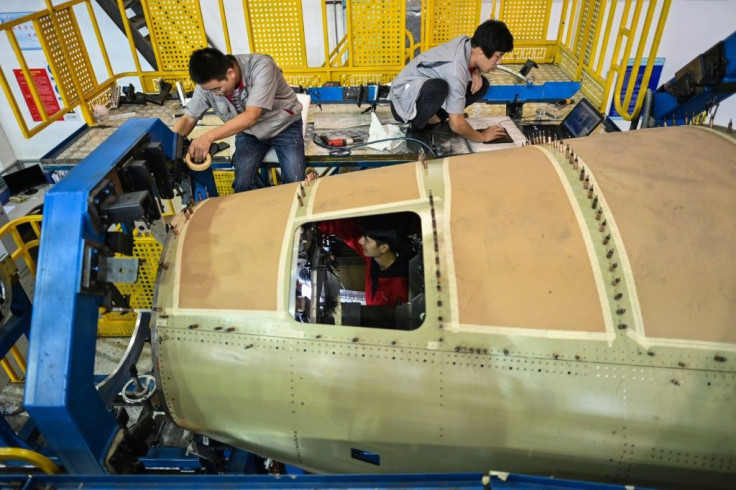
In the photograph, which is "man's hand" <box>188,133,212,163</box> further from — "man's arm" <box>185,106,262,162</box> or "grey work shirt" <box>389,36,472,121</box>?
"grey work shirt" <box>389,36,472,121</box>

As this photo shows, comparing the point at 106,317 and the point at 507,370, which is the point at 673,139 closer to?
the point at 507,370

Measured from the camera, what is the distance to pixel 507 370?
2.39m

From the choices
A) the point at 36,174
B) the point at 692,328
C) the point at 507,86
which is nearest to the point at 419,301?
the point at 692,328

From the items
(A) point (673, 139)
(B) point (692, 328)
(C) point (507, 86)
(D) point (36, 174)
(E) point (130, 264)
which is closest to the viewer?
(B) point (692, 328)

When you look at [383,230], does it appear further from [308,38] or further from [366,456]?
[308,38]

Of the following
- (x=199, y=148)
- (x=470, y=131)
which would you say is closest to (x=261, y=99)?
(x=199, y=148)

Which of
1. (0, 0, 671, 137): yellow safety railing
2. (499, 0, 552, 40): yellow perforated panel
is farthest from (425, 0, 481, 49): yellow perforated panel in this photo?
(499, 0, 552, 40): yellow perforated panel

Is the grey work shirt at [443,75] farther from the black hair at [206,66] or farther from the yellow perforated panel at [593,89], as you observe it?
the yellow perforated panel at [593,89]

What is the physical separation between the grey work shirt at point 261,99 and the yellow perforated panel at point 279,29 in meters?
2.51

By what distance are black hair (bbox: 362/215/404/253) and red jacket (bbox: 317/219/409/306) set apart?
22cm

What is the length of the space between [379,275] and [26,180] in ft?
14.8

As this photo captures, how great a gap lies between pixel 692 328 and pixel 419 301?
4.86ft

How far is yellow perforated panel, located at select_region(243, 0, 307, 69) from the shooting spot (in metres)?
7.01

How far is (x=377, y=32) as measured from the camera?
283 inches
